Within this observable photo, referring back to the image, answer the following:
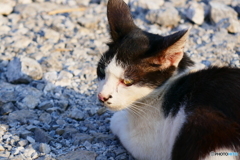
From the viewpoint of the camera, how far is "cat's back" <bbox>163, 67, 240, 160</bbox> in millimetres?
3279

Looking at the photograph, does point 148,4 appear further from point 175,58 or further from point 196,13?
point 175,58

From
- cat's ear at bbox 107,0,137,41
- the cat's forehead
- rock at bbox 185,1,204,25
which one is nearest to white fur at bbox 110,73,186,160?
the cat's forehead

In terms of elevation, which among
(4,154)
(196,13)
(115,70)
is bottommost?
(196,13)

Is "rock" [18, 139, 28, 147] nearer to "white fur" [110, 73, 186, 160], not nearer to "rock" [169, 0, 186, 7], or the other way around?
"white fur" [110, 73, 186, 160]

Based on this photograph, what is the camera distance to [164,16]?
7.36 meters

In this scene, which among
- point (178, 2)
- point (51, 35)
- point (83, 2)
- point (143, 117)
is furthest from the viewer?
point (83, 2)

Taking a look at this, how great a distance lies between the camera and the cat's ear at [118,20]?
13.5 feet

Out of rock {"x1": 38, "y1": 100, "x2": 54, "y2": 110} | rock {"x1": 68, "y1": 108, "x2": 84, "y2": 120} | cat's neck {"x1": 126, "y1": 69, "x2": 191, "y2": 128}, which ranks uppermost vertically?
cat's neck {"x1": 126, "y1": 69, "x2": 191, "y2": 128}

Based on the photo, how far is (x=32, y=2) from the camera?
8.25 meters

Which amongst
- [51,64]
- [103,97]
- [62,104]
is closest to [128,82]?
[103,97]

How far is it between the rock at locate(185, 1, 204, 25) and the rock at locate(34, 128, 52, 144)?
4091 mm

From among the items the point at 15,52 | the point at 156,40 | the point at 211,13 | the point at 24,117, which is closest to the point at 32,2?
the point at 15,52

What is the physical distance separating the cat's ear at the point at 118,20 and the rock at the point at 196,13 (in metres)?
3.29

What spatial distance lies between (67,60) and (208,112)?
3.28 metres
